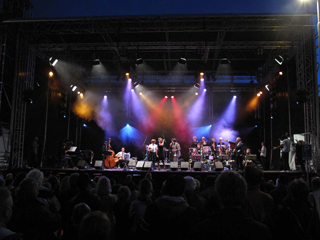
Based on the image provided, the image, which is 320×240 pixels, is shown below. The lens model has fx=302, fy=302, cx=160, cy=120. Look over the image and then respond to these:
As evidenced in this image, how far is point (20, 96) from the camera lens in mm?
13883

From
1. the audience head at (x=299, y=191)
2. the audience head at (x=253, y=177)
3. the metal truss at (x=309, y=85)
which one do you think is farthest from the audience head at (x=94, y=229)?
the metal truss at (x=309, y=85)

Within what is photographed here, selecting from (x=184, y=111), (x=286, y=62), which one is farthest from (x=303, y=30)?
(x=184, y=111)

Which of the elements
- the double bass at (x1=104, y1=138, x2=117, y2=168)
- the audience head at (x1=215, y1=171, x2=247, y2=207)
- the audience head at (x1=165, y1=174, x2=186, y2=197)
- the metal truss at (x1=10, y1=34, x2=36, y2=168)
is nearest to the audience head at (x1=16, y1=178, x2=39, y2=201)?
A: the audience head at (x1=165, y1=174, x2=186, y2=197)

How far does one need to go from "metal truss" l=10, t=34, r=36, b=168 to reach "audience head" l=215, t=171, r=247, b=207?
13.3 m

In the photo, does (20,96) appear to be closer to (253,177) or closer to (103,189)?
(103,189)

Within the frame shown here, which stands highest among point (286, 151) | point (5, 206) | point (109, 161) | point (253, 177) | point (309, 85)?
point (309, 85)

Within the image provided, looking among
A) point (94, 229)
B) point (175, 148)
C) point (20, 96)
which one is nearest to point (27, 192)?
point (94, 229)

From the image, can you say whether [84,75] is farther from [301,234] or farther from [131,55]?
[301,234]

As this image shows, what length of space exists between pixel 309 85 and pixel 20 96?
12875 mm

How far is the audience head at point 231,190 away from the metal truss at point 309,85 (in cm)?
1171

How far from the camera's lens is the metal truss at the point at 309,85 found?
1235cm

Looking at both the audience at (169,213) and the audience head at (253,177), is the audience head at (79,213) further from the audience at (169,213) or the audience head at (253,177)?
the audience head at (253,177)

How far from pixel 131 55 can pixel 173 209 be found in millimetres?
17087

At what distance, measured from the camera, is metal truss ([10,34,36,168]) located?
1352 cm
